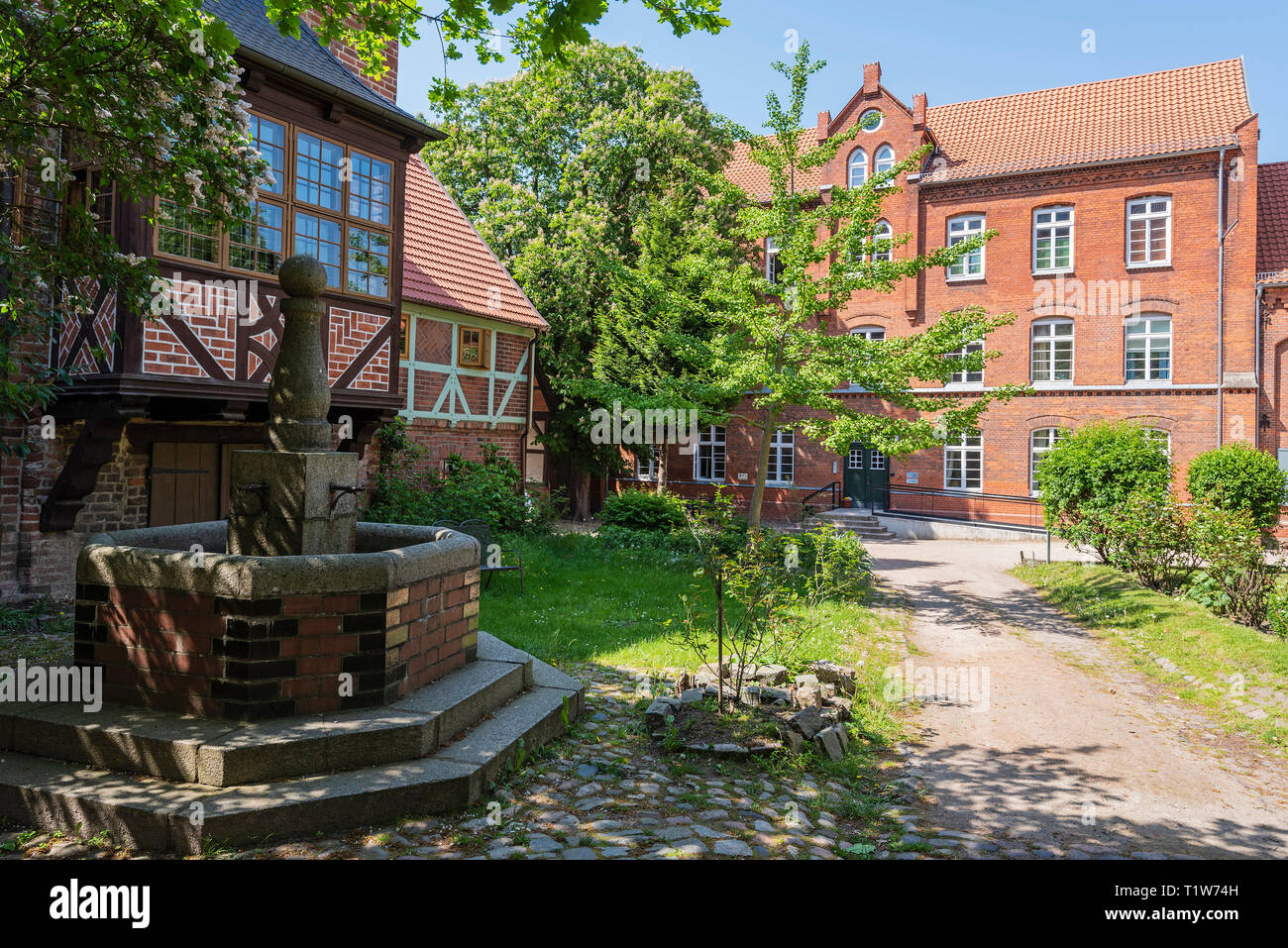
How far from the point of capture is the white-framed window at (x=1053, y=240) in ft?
79.6

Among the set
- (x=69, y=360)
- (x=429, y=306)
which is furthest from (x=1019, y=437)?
(x=69, y=360)

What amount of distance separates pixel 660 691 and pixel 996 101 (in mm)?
27552


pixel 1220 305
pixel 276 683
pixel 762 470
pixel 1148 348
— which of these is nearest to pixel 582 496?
pixel 762 470

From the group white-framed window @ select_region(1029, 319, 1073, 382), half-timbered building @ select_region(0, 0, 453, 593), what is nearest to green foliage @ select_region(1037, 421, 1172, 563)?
white-framed window @ select_region(1029, 319, 1073, 382)

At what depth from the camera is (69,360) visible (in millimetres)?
8680

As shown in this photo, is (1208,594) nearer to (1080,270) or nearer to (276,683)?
(276,683)

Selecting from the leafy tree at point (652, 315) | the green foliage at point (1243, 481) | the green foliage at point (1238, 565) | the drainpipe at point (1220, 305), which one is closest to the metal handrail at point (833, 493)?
the leafy tree at point (652, 315)

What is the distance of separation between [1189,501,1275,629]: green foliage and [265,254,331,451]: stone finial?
424 inches

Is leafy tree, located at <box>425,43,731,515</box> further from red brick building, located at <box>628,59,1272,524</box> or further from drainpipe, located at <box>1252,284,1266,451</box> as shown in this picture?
drainpipe, located at <box>1252,284,1266,451</box>

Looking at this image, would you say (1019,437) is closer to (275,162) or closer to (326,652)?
(275,162)

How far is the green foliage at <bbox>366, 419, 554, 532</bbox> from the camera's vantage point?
13156 millimetres

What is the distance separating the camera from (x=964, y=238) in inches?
999

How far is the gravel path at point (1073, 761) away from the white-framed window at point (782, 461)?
17.5m

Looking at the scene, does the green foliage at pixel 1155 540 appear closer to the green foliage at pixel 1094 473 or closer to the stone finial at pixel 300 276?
the green foliage at pixel 1094 473
